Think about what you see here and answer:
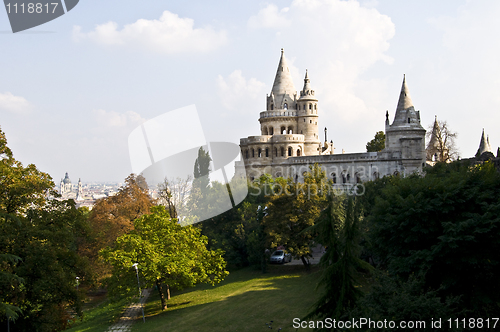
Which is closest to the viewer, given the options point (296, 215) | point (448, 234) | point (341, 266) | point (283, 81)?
point (341, 266)

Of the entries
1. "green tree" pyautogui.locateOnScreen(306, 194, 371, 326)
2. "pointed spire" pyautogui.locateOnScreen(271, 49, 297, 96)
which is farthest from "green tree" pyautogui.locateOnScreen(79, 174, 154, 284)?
"pointed spire" pyautogui.locateOnScreen(271, 49, 297, 96)

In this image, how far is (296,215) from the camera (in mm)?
30234

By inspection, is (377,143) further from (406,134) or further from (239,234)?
(239,234)

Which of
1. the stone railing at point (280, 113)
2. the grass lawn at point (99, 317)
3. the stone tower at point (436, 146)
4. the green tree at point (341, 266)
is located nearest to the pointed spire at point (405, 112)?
the stone tower at point (436, 146)

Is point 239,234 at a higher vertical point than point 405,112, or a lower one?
lower

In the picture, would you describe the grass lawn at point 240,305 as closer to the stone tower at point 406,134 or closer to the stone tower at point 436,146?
the stone tower at point 406,134

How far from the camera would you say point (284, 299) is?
23.9m

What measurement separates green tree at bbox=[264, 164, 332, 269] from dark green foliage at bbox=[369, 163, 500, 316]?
10.9 metres

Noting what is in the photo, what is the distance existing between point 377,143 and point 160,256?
146 feet

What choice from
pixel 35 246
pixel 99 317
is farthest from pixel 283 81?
pixel 35 246

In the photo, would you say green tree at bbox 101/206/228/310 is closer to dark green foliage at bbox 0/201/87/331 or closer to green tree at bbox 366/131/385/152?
dark green foliage at bbox 0/201/87/331

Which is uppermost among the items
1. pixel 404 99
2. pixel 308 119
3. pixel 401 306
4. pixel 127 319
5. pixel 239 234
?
pixel 308 119

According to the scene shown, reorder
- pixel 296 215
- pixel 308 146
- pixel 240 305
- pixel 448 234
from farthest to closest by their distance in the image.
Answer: pixel 308 146
pixel 296 215
pixel 240 305
pixel 448 234

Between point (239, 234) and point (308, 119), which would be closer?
point (239, 234)
